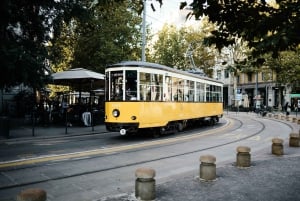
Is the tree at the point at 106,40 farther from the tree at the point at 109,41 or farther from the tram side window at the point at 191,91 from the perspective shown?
the tram side window at the point at 191,91

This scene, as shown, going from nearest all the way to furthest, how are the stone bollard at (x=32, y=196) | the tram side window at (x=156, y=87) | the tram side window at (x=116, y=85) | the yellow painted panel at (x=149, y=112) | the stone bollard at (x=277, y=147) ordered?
the stone bollard at (x=32, y=196), the stone bollard at (x=277, y=147), the yellow painted panel at (x=149, y=112), the tram side window at (x=116, y=85), the tram side window at (x=156, y=87)

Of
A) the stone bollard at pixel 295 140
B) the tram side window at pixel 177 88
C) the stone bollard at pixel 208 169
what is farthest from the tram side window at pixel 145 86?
the stone bollard at pixel 208 169

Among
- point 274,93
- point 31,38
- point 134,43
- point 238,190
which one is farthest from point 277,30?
point 274,93

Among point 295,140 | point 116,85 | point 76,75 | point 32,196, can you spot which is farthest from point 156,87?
point 32,196

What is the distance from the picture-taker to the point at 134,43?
32688mm

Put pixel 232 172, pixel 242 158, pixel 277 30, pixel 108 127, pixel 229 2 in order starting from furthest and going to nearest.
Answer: pixel 108 127 < pixel 242 158 < pixel 232 172 < pixel 229 2 < pixel 277 30

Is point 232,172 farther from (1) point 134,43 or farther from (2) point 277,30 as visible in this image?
(1) point 134,43

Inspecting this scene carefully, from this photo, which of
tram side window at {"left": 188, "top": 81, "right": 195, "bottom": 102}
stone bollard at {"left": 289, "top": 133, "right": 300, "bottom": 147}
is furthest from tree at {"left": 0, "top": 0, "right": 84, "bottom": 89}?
stone bollard at {"left": 289, "top": 133, "right": 300, "bottom": 147}

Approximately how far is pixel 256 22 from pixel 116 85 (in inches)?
429

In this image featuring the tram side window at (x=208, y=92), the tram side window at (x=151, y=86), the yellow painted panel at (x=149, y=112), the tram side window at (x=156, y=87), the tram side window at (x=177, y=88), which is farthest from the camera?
the tram side window at (x=208, y=92)

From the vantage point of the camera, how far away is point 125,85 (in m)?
15.1

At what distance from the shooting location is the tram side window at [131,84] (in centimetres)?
1502

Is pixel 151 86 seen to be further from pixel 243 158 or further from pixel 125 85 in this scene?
pixel 243 158

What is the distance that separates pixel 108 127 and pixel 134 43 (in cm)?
1846
